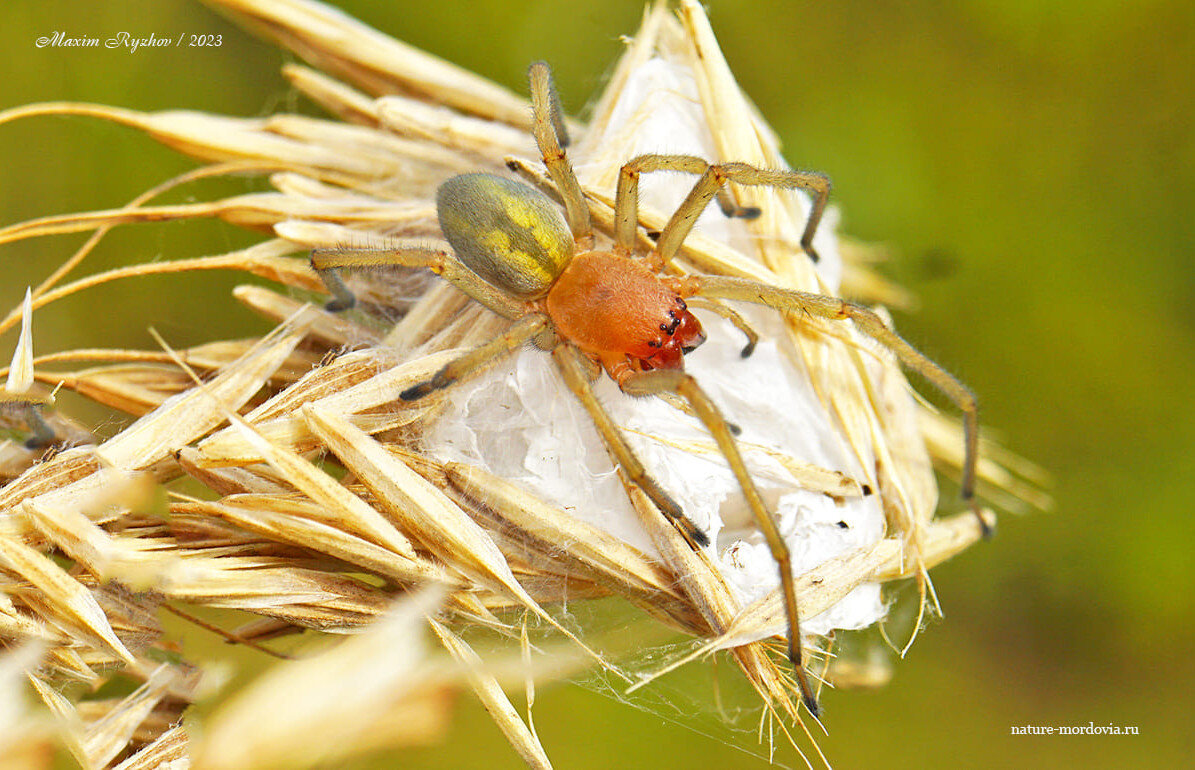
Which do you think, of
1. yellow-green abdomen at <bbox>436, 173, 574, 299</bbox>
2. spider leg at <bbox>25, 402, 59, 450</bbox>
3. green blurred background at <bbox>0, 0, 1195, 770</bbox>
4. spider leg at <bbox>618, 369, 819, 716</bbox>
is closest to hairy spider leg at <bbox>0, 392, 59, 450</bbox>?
spider leg at <bbox>25, 402, 59, 450</bbox>

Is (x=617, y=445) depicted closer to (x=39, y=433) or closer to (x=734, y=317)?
(x=734, y=317)

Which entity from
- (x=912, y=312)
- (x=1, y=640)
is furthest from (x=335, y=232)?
(x=912, y=312)

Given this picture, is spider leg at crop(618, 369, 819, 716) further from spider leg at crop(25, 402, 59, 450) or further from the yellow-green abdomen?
spider leg at crop(25, 402, 59, 450)

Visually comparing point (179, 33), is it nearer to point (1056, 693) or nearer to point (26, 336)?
point (26, 336)

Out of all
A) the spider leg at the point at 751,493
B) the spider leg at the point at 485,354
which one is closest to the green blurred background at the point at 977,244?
the spider leg at the point at 751,493

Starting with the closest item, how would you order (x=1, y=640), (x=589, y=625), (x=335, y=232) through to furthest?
(x=1, y=640)
(x=589, y=625)
(x=335, y=232)

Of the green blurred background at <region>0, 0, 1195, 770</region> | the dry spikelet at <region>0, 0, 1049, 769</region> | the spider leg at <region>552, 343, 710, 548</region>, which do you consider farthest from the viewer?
the green blurred background at <region>0, 0, 1195, 770</region>
